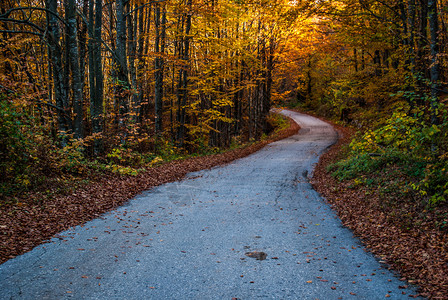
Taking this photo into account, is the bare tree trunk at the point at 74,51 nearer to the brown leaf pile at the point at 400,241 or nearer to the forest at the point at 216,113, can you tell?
the forest at the point at 216,113

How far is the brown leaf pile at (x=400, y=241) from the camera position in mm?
4036

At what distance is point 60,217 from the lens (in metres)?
6.41

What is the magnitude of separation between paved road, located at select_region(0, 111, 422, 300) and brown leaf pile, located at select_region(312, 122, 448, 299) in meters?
0.26

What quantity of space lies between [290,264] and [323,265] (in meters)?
0.50

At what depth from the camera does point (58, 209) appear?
6.80 metres

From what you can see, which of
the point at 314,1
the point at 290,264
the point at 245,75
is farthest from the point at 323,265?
the point at 245,75

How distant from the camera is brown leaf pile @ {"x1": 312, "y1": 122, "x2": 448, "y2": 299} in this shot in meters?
4.04

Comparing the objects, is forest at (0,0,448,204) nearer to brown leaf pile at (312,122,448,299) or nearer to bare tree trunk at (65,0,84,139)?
bare tree trunk at (65,0,84,139)

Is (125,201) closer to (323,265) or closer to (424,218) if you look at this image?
(323,265)

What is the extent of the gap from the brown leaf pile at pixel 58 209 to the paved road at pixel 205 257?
1.10 feet

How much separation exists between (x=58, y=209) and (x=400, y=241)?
23.0 ft

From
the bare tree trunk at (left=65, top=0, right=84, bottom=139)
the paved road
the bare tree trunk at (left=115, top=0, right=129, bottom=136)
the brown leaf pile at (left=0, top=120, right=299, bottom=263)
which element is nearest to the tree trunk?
the bare tree trunk at (left=65, top=0, right=84, bottom=139)

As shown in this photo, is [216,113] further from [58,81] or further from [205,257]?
[205,257]

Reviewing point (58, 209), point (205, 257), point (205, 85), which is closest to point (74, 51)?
point (58, 209)
